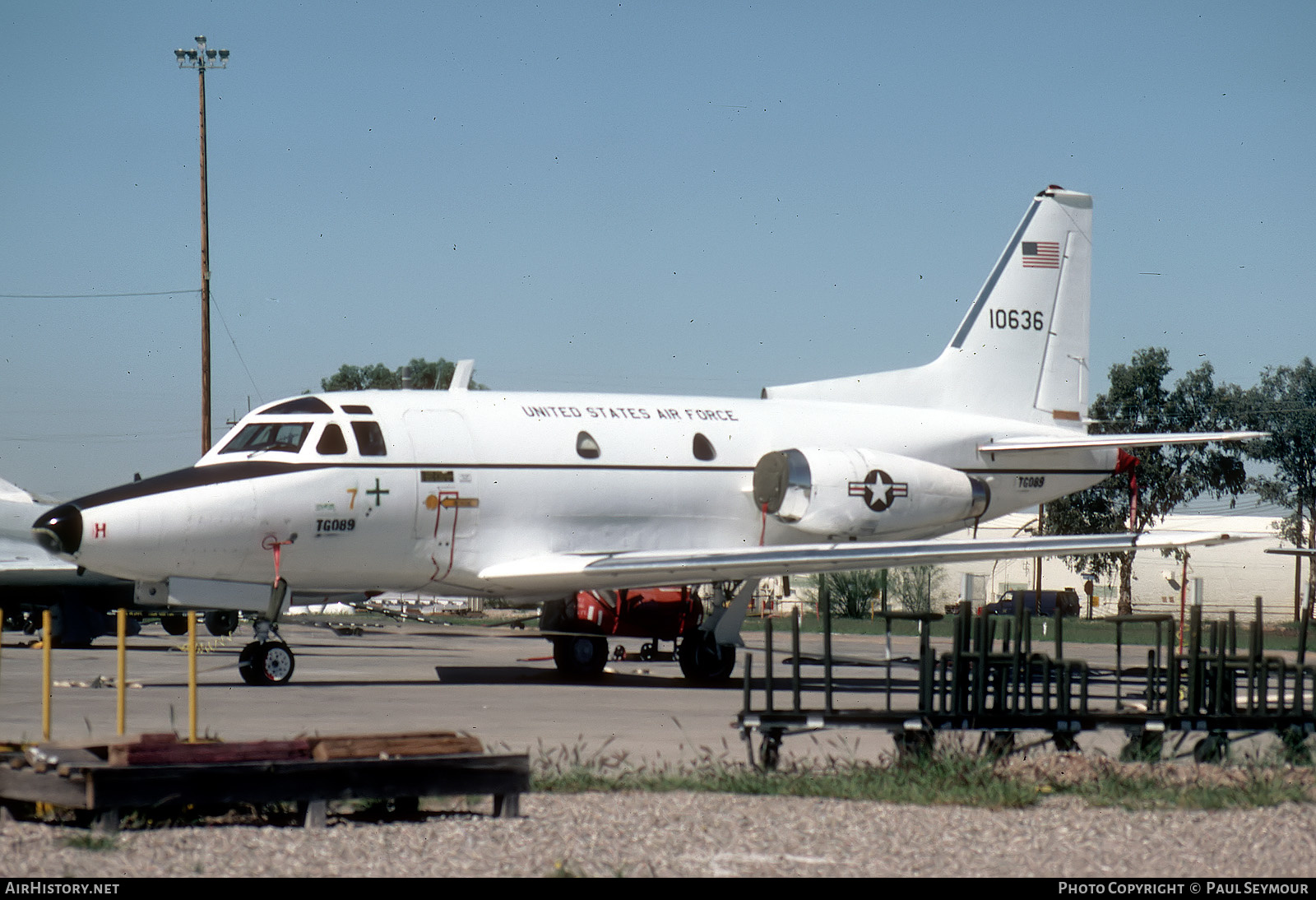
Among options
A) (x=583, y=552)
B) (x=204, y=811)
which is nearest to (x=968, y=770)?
(x=204, y=811)

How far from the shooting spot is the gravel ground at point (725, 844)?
6680 mm

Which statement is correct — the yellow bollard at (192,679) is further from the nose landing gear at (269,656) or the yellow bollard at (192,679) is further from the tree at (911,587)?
the tree at (911,587)

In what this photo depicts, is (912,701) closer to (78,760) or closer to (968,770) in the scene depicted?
(968,770)

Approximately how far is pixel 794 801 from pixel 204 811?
333cm

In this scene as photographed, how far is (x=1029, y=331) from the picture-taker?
2302cm

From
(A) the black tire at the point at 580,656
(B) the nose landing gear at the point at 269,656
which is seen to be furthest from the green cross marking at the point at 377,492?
(A) the black tire at the point at 580,656

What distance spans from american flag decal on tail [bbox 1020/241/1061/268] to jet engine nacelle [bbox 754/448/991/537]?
4.68 meters

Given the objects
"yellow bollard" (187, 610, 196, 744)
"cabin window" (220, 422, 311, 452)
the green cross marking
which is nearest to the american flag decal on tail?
the green cross marking

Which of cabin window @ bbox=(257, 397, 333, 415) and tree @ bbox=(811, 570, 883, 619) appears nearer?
cabin window @ bbox=(257, 397, 333, 415)

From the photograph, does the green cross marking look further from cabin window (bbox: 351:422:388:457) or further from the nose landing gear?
the nose landing gear

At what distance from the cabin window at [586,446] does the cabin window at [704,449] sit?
1.48m

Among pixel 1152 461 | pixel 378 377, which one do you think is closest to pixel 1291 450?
pixel 1152 461

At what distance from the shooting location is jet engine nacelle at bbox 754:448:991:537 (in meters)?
19.3

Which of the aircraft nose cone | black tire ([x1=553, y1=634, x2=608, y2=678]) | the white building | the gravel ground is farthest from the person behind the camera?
the white building
